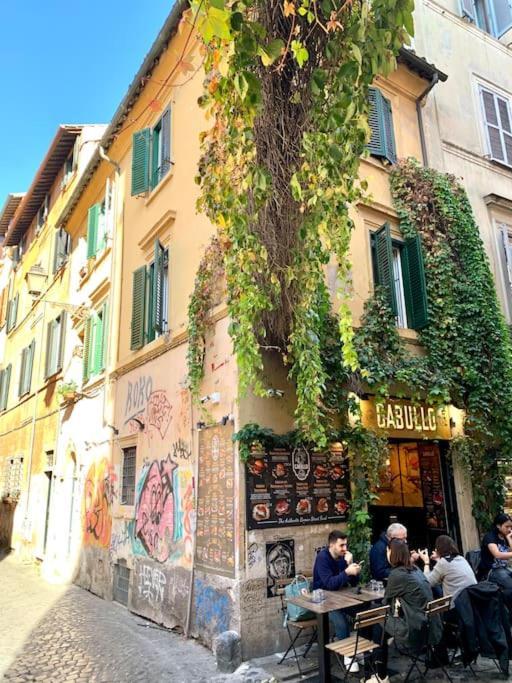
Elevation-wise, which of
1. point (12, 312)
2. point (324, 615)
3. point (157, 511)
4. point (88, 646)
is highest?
point (12, 312)

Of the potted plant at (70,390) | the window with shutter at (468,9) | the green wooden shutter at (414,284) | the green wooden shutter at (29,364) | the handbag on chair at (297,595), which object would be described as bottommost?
the handbag on chair at (297,595)

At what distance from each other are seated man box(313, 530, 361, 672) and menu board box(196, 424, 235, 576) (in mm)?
1042

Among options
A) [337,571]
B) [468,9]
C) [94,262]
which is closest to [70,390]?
[94,262]

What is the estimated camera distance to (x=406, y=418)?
7617mm

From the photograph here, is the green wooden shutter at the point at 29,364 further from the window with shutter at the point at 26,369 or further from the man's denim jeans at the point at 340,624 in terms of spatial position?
the man's denim jeans at the point at 340,624

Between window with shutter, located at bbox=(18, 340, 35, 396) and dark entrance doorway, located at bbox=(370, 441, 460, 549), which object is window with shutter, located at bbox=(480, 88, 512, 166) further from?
window with shutter, located at bbox=(18, 340, 35, 396)

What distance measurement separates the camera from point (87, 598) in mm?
9594

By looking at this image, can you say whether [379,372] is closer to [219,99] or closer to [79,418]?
[219,99]

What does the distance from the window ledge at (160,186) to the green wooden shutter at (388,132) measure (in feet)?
12.5

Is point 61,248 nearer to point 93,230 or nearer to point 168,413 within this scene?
point 93,230

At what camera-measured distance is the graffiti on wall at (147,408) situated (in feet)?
27.8


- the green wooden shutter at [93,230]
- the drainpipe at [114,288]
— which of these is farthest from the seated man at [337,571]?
the green wooden shutter at [93,230]

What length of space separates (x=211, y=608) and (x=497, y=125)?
1097cm

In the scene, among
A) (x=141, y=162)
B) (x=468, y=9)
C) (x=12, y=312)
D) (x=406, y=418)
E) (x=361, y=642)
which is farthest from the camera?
(x=12, y=312)
